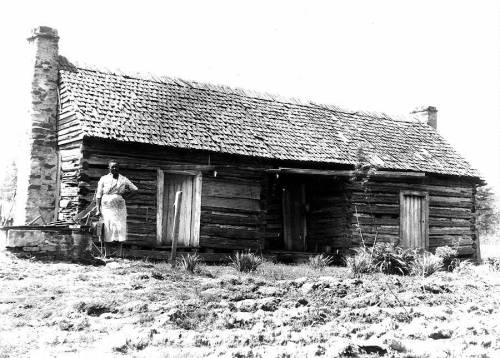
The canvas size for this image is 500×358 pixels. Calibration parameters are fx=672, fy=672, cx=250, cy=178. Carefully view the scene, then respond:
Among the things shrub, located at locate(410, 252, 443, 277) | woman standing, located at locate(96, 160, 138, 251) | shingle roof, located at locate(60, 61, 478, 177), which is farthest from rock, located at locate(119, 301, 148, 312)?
shingle roof, located at locate(60, 61, 478, 177)

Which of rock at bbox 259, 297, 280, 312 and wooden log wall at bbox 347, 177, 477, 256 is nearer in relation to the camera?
rock at bbox 259, 297, 280, 312

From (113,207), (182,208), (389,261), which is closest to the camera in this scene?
(389,261)

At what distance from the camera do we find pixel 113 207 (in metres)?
12.4

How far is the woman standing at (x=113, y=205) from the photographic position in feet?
40.9

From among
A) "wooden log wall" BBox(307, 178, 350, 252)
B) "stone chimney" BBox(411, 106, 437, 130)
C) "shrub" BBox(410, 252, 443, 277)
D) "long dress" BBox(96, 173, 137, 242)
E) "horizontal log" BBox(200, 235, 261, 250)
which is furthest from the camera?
"stone chimney" BBox(411, 106, 437, 130)

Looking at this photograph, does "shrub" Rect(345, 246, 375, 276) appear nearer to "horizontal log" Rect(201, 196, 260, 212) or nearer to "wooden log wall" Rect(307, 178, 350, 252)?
"horizontal log" Rect(201, 196, 260, 212)

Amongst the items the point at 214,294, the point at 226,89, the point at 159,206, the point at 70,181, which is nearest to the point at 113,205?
the point at 159,206

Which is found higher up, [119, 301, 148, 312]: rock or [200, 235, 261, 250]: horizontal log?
[200, 235, 261, 250]: horizontal log

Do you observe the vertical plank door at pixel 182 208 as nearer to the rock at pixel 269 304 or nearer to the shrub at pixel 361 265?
the shrub at pixel 361 265

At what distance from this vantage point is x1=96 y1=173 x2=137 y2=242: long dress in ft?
40.9

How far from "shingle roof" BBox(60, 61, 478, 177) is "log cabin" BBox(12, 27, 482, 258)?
0.14ft

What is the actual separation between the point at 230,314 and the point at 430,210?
12.2 m

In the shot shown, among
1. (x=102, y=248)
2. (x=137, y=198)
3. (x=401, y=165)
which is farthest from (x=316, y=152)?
(x=102, y=248)

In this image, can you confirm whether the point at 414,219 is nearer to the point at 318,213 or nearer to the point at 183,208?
the point at 318,213
